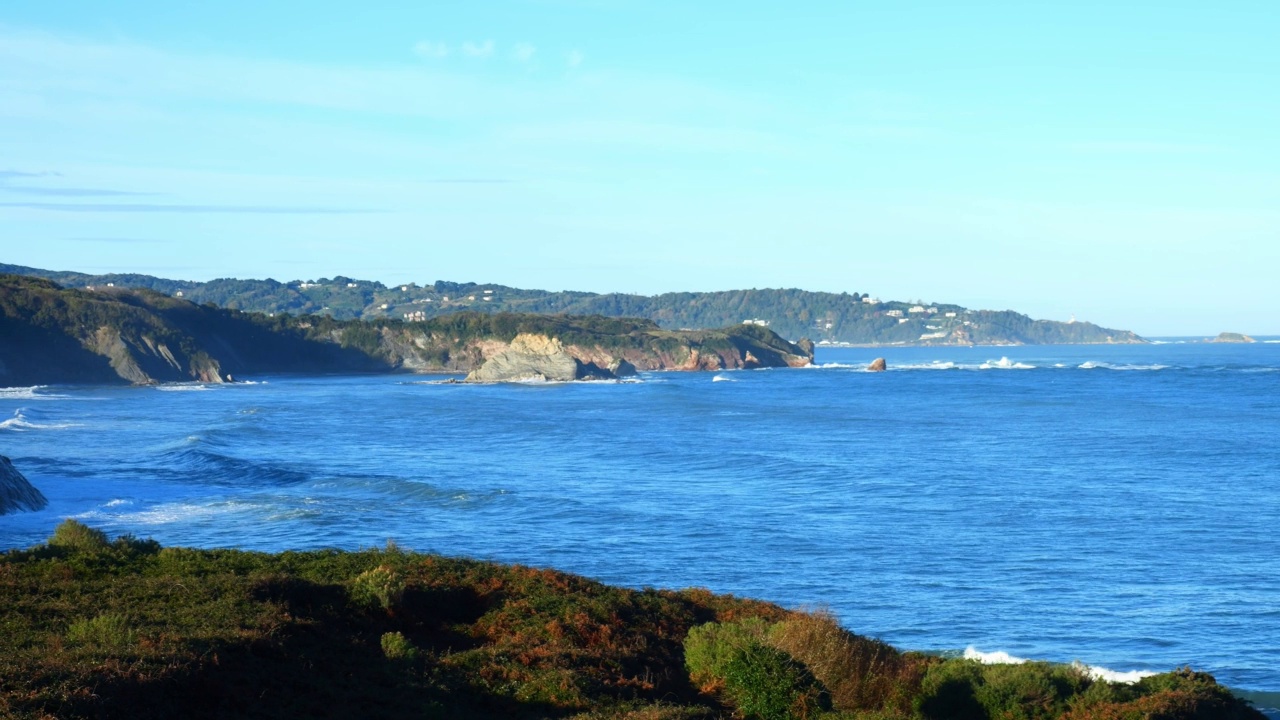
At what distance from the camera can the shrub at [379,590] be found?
47.6 feet

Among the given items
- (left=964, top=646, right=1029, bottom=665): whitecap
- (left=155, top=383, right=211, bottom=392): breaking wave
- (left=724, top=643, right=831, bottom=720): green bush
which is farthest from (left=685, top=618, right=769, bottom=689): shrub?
(left=155, top=383, right=211, bottom=392): breaking wave

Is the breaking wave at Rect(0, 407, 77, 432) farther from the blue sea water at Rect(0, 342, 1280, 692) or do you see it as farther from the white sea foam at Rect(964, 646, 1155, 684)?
the white sea foam at Rect(964, 646, 1155, 684)

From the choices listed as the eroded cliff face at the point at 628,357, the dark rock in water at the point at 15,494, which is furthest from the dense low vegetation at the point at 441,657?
the eroded cliff face at the point at 628,357

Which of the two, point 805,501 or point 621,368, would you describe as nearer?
point 805,501

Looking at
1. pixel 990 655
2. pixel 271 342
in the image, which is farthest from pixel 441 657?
pixel 271 342

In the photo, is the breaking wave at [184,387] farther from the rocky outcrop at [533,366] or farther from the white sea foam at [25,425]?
the white sea foam at [25,425]

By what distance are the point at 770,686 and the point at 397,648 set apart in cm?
408

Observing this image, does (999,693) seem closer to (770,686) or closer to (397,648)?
(770,686)

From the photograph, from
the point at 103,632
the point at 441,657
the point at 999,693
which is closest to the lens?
the point at 103,632

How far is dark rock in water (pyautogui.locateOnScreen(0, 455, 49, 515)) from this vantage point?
33028 mm

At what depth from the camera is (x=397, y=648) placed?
41.4ft

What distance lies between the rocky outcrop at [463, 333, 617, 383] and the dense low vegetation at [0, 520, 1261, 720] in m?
119

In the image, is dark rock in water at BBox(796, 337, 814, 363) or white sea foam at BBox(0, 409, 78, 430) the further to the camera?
dark rock in water at BBox(796, 337, 814, 363)

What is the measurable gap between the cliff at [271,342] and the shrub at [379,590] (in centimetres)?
10652
